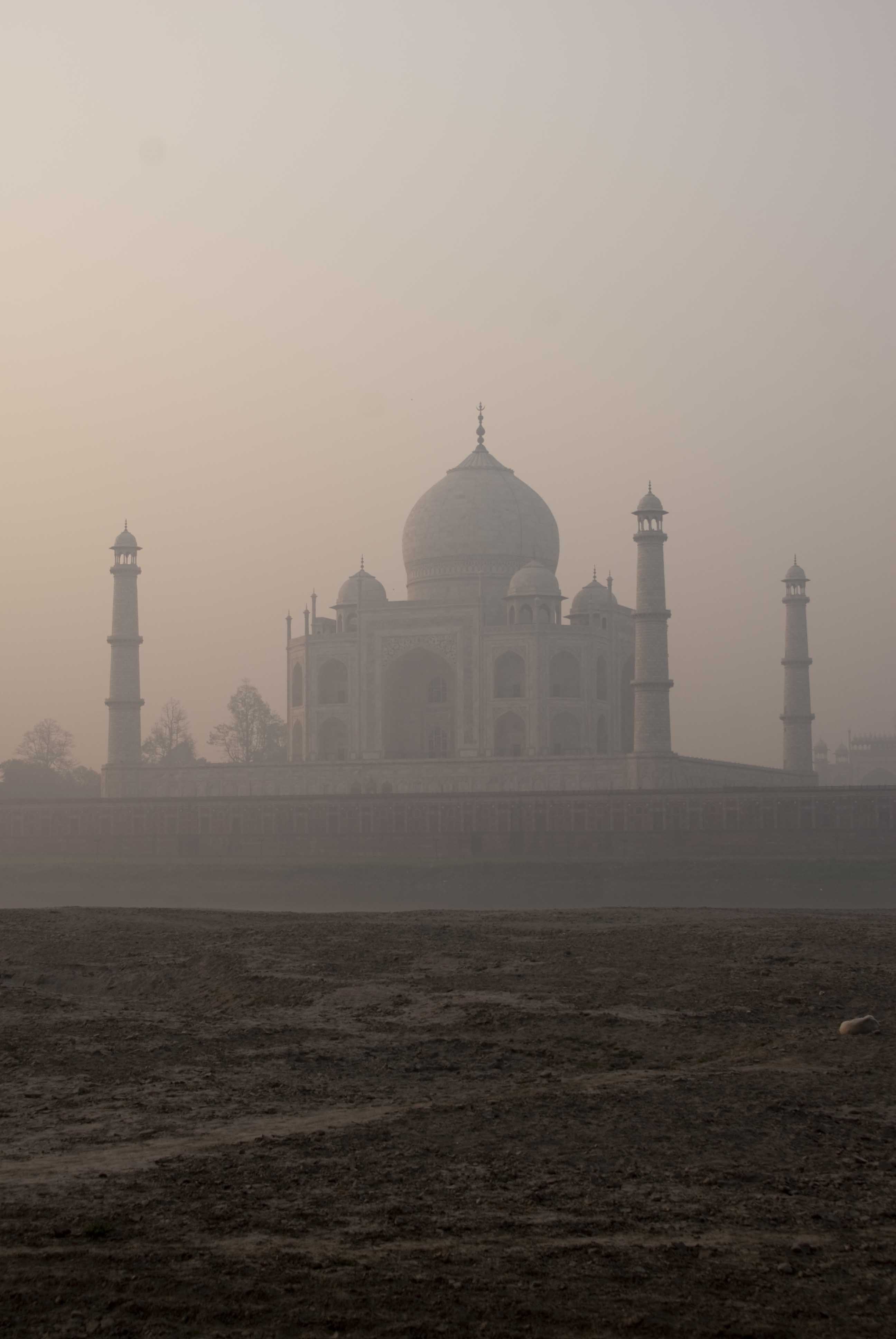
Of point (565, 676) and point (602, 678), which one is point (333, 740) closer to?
point (565, 676)

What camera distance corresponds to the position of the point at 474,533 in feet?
135

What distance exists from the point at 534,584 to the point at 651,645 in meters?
5.30

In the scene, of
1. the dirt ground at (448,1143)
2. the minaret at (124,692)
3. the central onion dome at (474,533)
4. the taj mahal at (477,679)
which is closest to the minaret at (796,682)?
the taj mahal at (477,679)

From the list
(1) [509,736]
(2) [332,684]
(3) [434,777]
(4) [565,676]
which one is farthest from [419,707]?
(3) [434,777]

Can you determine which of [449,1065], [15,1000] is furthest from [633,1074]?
[15,1000]

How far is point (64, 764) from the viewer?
52750 millimetres

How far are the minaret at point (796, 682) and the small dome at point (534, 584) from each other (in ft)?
21.9

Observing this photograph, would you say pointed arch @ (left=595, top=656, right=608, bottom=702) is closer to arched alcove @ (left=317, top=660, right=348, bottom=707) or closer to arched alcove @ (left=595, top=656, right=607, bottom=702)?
arched alcove @ (left=595, top=656, right=607, bottom=702)

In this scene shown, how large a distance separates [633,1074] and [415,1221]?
6.88ft

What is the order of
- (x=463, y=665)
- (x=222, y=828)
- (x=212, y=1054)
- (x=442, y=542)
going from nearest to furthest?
(x=212, y=1054)
(x=222, y=828)
(x=463, y=665)
(x=442, y=542)

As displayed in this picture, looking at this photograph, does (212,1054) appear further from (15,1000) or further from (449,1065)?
(15,1000)

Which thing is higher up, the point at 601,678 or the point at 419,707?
the point at 601,678

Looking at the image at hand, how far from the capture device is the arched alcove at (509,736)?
124 feet

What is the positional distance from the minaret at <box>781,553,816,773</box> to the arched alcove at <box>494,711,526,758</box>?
7.59 meters
